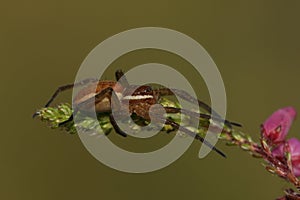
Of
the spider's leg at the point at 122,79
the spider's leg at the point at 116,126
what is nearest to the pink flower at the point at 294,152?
the spider's leg at the point at 116,126

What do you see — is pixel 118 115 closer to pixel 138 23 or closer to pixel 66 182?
pixel 66 182

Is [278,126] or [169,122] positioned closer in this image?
[169,122]

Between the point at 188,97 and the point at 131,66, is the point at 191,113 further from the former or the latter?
the point at 131,66

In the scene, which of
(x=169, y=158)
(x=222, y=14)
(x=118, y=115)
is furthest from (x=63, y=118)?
(x=222, y=14)

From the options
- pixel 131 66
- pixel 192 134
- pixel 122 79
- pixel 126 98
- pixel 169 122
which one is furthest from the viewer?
pixel 131 66

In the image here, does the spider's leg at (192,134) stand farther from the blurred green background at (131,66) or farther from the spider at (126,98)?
the blurred green background at (131,66)

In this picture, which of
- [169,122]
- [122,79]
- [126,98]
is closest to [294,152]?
[169,122]
